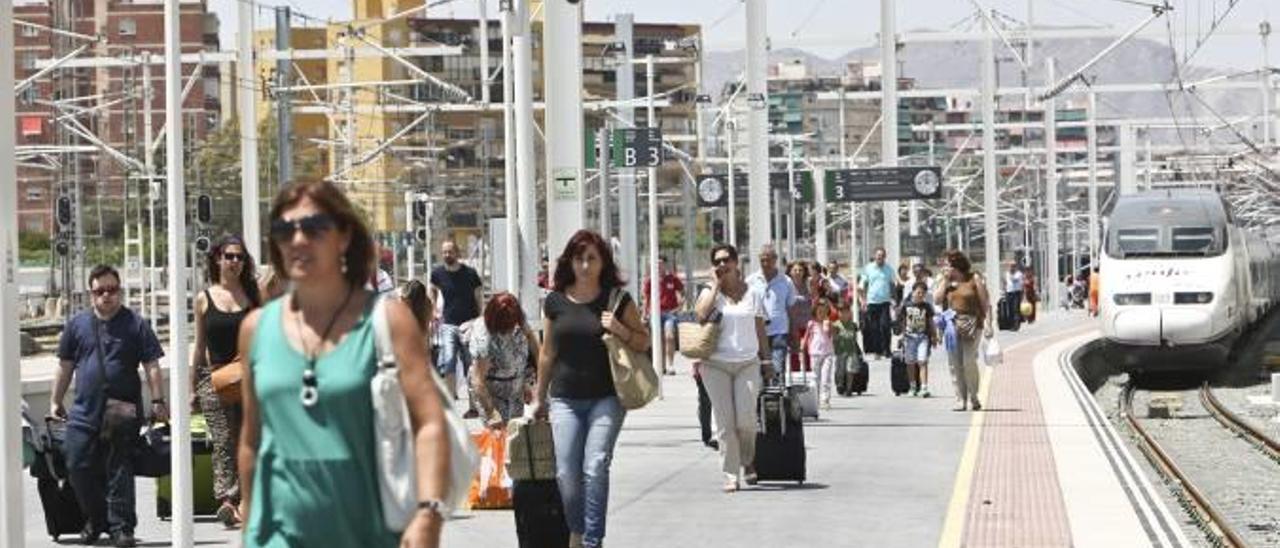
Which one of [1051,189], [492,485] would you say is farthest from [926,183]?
[492,485]

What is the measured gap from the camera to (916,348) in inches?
1293

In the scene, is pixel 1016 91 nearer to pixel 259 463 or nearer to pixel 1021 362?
pixel 1021 362

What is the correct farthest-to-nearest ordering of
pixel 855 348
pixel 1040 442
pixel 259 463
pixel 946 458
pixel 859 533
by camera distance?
1. pixel 855 348
2. pixel 1040 442
3. pixel 946 458
4. pixel 859 533
5. pixel 259 463

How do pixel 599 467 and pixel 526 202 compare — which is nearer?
pixel 599 467

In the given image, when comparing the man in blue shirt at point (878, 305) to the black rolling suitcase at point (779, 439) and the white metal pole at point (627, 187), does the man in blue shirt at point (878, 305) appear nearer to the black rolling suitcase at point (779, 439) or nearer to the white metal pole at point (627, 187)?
the white metal pole at point (627, 187)

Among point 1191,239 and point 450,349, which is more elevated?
point 1191,239

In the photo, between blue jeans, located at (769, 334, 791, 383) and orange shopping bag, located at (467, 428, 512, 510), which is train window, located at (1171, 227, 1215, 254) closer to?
blue jeans, located at (769, 334, 791, 383)

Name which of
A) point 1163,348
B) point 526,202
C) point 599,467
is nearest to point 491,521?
point 599,467

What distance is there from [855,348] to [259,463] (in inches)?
1048

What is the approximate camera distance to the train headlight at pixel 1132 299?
43.2 m

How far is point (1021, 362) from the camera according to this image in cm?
4406

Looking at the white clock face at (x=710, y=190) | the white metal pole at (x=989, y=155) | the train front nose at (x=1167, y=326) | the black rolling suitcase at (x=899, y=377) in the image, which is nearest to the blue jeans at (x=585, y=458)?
the black rolling suitcase at (x=899, y=377)

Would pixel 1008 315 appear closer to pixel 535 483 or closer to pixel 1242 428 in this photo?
pixel 1242 428

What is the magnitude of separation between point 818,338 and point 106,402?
1483 cm
